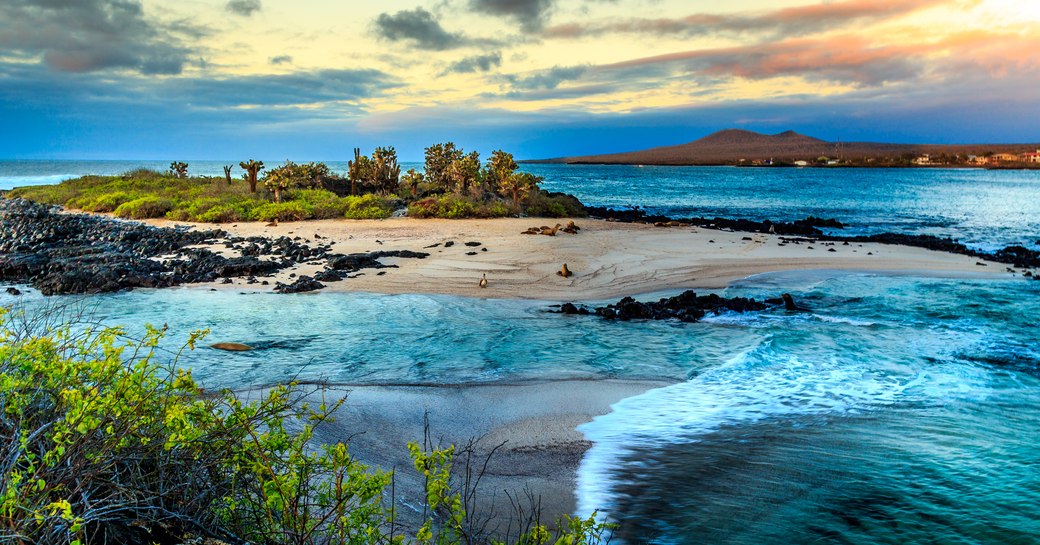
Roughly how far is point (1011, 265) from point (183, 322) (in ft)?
78.6

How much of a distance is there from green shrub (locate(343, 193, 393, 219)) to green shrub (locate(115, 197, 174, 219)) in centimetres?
855

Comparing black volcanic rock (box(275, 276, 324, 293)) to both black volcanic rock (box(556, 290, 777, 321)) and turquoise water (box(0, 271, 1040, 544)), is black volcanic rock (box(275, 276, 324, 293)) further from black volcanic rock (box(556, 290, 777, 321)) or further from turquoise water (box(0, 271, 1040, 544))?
black volcanic rock (box(556, 290, 777, 321))

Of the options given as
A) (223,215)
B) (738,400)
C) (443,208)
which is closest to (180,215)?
(223,215)

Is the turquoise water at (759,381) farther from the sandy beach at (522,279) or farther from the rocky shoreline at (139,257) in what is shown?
the rocky shoreline at (139,257)

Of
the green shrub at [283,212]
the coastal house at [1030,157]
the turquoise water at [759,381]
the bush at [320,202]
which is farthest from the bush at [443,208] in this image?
the coastal house at [1030,157]

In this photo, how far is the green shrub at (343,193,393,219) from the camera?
28906mm

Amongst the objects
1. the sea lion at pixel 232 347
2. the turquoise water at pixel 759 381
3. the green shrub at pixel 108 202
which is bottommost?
the turquoise water at pixel 759 381

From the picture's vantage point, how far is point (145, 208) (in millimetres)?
29703

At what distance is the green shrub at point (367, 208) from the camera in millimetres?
28906

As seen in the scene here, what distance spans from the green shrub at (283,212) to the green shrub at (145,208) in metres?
5.08

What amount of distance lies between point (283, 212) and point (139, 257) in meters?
10.2

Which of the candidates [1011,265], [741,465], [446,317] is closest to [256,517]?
[741,465]

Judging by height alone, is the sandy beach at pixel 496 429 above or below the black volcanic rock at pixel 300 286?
below

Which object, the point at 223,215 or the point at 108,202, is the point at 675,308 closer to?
the point at 223,215
